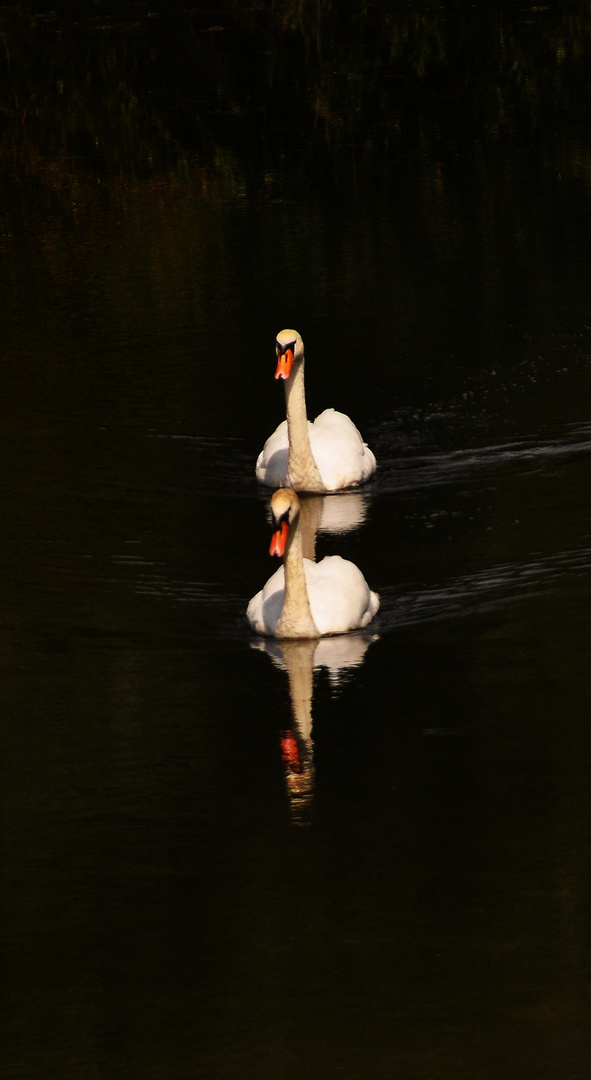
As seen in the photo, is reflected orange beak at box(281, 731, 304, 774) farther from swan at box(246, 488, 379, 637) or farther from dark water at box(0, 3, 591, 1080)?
swan at box(246, 488, 379, 637)

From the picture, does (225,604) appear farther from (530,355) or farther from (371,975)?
(530,355)

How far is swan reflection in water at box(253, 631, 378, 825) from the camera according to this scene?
30.3 feet

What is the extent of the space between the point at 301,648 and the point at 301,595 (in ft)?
1.16

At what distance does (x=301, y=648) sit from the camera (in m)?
11.1

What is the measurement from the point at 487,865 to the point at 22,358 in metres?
10.7

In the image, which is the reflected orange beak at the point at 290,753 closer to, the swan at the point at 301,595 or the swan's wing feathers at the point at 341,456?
the swan at the point at 301,595

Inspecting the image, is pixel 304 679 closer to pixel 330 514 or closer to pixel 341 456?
pixel 330 514

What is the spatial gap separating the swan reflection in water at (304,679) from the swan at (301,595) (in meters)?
0.08

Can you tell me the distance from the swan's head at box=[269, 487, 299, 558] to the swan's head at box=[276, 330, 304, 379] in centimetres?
323

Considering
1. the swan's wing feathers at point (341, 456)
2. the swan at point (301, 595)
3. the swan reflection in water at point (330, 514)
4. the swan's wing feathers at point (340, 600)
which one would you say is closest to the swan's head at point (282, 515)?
the swan at point (301, 595)

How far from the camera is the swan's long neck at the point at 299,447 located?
14227mm

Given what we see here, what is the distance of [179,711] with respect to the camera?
400 inches

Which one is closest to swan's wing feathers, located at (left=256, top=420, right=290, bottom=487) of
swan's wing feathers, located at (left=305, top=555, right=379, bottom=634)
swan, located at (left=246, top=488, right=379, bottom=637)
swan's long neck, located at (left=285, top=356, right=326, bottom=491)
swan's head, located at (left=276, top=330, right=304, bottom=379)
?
swan's long neck, located at (left=285, top=356, right=326, bottom=491)

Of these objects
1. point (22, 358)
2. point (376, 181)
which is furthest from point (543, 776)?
point (376, 181)
